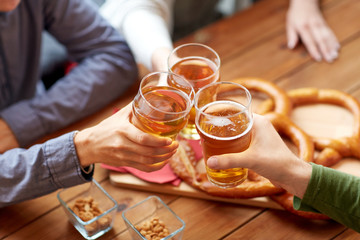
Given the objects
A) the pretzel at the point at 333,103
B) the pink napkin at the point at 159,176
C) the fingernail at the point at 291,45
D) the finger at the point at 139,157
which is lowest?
the pink napkin at the point at 159,176

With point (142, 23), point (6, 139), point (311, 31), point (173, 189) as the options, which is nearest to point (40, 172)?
point (6, 139)

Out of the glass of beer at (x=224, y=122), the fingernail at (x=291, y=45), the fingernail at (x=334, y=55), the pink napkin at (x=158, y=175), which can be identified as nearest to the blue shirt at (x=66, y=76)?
the pink napkin at (x=158, y=175)

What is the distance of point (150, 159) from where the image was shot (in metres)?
1.18

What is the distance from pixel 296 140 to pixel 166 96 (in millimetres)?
522

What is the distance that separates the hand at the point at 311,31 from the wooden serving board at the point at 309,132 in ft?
1.08

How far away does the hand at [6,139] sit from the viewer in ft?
4.93

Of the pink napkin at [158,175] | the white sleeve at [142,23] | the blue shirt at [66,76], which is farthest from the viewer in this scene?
the white sleeve at [142,23]

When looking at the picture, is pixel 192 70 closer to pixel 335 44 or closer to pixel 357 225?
pixel 357 225

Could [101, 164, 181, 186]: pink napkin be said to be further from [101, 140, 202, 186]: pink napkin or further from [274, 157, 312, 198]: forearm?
[274, 157, 312, 198]: forearm

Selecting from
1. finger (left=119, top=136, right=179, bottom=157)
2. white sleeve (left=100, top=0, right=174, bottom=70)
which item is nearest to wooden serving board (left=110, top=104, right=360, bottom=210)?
finger (left=119, top=136, right=179, bottom=157)

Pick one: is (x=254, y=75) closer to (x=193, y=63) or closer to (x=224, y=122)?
(x=193, y=63)

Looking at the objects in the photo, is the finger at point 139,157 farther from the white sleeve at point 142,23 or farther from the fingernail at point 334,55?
the fingernail at point 334,55

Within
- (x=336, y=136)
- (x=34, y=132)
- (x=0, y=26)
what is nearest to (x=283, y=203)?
(x=336, y=136)

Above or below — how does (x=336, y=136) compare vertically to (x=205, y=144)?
below
